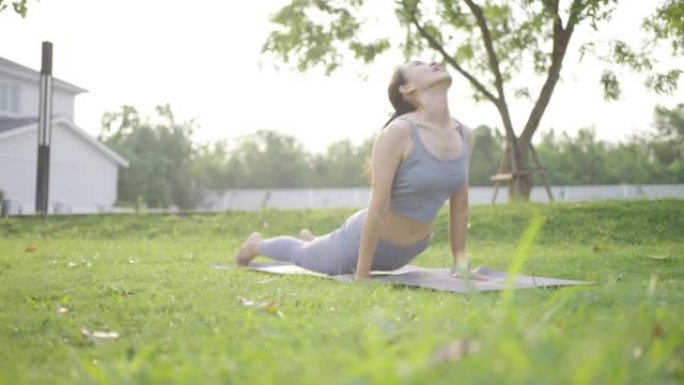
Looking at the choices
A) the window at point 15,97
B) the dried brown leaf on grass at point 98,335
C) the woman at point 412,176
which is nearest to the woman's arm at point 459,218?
the woman at point 412,176

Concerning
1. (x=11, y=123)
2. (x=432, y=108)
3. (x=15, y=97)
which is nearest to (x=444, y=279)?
(x=432, y=108)

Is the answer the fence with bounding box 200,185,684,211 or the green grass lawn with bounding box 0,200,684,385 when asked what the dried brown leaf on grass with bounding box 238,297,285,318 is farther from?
the fence with bounding box 200,185,684,211

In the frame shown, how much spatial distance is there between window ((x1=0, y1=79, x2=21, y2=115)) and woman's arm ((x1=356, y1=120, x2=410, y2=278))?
657 cm

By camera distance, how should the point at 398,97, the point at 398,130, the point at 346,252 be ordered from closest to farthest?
the point at 398,130, the point at 398,97, the point at 346,252

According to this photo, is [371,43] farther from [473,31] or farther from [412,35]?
[473,31]

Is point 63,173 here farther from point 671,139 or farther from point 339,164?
point 339,164

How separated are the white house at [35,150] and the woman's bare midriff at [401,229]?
5607mm

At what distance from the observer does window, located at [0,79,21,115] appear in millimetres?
9352

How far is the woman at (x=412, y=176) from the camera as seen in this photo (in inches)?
167

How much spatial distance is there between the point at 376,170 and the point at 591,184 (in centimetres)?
1635

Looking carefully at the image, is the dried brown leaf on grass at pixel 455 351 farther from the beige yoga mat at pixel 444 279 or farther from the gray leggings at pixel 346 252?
the gray leggings at pixel 346 252

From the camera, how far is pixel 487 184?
25.3 m

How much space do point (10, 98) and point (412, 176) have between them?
7.10 m

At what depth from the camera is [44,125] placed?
10.9 metres
